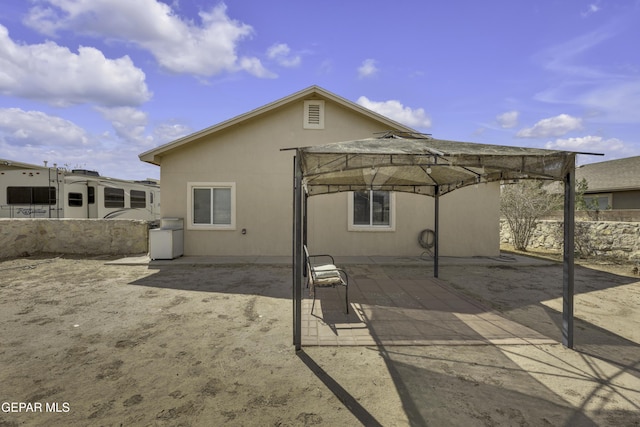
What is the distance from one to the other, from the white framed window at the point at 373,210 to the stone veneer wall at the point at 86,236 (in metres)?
7.56

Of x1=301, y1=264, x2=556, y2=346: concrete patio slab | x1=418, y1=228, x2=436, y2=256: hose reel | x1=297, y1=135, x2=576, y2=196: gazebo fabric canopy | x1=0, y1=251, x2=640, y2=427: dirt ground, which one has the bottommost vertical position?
x1=0, y1=251, x2=640, y2=427: dirt ground

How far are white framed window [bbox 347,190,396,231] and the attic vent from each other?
2608mm

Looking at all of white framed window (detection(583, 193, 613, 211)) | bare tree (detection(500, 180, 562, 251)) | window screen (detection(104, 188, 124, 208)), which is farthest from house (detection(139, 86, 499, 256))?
white framed window (detection(583, 193, 613, 211))

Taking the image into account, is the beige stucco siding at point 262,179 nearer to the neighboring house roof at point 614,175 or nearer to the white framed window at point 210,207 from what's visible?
the white framed window at point 210,207

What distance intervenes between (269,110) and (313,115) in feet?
4.80

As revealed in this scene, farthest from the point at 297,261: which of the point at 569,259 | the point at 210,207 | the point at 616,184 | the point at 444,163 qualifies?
the point at 616,184

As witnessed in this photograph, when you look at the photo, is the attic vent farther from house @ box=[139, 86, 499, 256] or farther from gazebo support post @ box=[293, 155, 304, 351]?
gazebo support post @ box=[293, 155, 304, 351]

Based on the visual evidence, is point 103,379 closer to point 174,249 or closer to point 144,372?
point 144,372

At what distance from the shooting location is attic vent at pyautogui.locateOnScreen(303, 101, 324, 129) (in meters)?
10.5

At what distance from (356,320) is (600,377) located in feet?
9.50

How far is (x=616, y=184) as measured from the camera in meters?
20.5

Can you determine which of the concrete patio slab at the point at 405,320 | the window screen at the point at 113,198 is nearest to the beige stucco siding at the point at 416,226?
the concrete patio slab at the point at 405,320

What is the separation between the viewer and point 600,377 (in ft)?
11.0

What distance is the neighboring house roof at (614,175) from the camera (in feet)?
65.2
